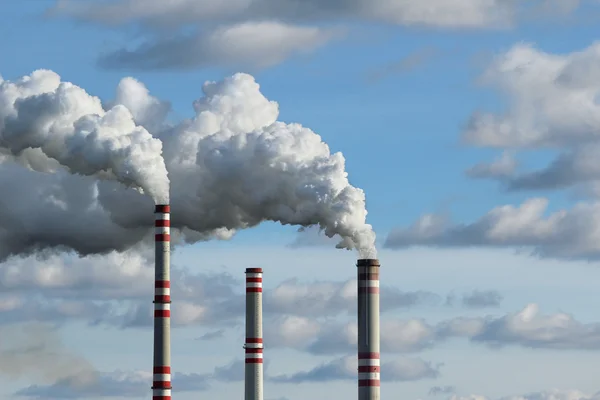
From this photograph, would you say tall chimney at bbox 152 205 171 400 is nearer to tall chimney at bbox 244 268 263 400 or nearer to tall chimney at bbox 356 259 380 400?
tall chimney at bbox 244 268 263 400

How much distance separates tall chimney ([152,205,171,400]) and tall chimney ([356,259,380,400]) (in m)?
9.65

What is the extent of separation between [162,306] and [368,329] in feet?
35.2

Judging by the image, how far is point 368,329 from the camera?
70.3 meters

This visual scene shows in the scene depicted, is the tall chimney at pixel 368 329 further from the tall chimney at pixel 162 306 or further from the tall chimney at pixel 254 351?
the tall chimney at pixel 254 351

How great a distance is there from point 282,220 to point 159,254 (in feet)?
20.0

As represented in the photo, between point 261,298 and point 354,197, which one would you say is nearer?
point 354,197

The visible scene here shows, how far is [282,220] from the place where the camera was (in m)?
73.5

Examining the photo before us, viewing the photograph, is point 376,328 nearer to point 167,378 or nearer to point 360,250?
point 360,250

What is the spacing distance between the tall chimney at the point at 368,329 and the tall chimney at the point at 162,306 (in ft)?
31.6

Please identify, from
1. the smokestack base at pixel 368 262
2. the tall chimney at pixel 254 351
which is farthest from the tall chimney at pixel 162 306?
the smokestack base at pixel 368 262

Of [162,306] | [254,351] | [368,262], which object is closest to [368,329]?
[368,262]

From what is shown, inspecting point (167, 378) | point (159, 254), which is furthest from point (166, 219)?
point (167, 378)

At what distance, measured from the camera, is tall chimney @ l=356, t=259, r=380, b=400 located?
70375 mm

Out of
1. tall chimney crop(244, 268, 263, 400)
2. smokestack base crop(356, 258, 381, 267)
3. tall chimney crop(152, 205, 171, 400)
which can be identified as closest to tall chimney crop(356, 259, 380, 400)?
smokestack base crop(356, 258, 381, 267)
